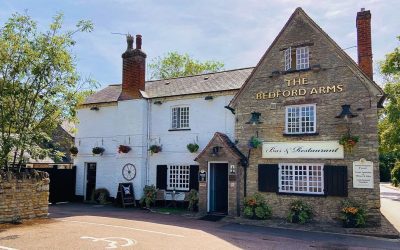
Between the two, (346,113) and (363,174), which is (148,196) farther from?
(346,113)

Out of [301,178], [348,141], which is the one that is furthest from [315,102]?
[301,178]

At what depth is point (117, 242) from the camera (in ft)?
35.9

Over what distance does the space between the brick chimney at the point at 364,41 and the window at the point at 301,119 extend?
2.94 meters

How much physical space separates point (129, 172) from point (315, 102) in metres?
11.6

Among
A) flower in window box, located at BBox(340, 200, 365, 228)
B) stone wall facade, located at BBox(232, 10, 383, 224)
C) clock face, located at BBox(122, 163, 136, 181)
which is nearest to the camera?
flower in window box, located at BBox(340, 200, 365, 228)

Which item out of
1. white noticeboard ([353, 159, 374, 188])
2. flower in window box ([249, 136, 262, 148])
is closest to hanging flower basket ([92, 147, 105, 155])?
flower in window box ([249, 136, 262, 148])

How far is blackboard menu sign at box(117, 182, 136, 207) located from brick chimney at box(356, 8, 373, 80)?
14.0 metres

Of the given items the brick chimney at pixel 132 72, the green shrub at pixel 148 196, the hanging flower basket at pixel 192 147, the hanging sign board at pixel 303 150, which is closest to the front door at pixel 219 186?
the hanging flower basket at pixel 192 147

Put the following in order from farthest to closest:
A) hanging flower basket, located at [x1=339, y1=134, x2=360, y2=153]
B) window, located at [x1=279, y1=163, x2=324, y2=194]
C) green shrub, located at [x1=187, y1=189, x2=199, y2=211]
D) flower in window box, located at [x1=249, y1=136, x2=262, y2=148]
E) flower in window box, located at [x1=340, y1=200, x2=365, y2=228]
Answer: green shrub, located at [x1=187, y1=189, x2=199, y2=211] → flower in window box, located at [x1=249, y1=136, x2=262, y2=148] → window, located at [x1=279, y1=163, x2=324, y2=194] → hanging flower basket, located at [x1=339, y1=134, x2=360, y2=153] → flower in window box, located at [x1=340, y1=200, x2=365, y2=228]

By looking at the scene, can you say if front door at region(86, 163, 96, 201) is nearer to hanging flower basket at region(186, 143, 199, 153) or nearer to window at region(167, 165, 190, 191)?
window at region(167, 165, 190, 191)

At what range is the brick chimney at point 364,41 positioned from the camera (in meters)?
15.9

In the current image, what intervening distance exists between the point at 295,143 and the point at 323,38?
5.07 m

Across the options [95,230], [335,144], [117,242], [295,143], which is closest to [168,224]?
[95,230]

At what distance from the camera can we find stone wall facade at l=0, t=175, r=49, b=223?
45.1 feet
